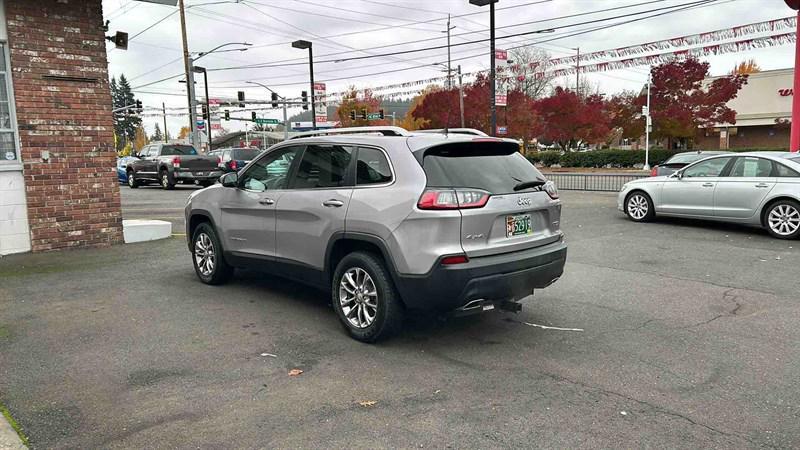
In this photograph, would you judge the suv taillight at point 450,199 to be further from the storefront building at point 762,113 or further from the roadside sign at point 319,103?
the storefront building at point 762,113

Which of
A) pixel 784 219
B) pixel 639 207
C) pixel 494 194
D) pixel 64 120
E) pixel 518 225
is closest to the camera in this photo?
pixel 494 194

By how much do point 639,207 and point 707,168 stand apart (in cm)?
154

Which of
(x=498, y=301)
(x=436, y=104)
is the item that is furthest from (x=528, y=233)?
(x=436, y=104)

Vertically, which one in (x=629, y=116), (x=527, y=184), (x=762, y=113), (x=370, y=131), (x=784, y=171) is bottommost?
(x=784, y=171)

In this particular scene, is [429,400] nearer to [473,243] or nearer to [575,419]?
[575,419]

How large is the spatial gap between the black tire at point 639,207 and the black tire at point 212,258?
8.69 meters

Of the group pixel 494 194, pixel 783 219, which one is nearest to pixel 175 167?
pixel 783 219

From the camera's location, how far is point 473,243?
4.51 meters

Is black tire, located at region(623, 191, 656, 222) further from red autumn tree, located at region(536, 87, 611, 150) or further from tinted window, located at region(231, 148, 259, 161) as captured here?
red autumn tree, located at region(536, 87, 611, 150)

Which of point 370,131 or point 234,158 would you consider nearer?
point 370,131

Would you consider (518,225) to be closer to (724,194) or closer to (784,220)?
(784,220)

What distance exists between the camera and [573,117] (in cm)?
3816

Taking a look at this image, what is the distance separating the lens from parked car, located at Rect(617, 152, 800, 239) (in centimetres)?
981

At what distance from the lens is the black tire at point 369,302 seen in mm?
4695
